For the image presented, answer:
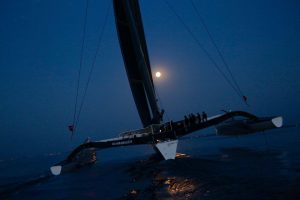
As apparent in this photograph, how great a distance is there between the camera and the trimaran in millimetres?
Result: 15750

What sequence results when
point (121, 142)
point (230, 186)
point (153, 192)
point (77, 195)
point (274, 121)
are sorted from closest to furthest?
point (230, 186), point (153, 192), point (77, 195), point (274, 121), point (121, 142)

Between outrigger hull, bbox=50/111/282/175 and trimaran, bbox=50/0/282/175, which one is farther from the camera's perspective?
trimaran, bbox=50/0/282/175

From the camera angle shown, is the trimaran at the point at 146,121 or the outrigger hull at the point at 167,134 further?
the trimaran at the point at 146,121

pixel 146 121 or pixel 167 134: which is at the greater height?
A: pixel 146 121

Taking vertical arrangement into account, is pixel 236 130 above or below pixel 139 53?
below

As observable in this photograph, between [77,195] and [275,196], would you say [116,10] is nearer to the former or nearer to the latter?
[77,195]

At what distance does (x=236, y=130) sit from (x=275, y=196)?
11.9 meters

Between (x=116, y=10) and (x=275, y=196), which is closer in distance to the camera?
(x=275, y=196)

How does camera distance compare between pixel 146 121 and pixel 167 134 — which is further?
pixel 146 121

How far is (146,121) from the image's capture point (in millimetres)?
20094

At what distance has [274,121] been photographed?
16328 mm

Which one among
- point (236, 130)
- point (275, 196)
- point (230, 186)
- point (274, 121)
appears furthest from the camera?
point (236, 130)

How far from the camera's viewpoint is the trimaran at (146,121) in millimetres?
15750

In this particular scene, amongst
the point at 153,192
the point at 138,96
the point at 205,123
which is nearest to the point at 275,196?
the point at 153,192
